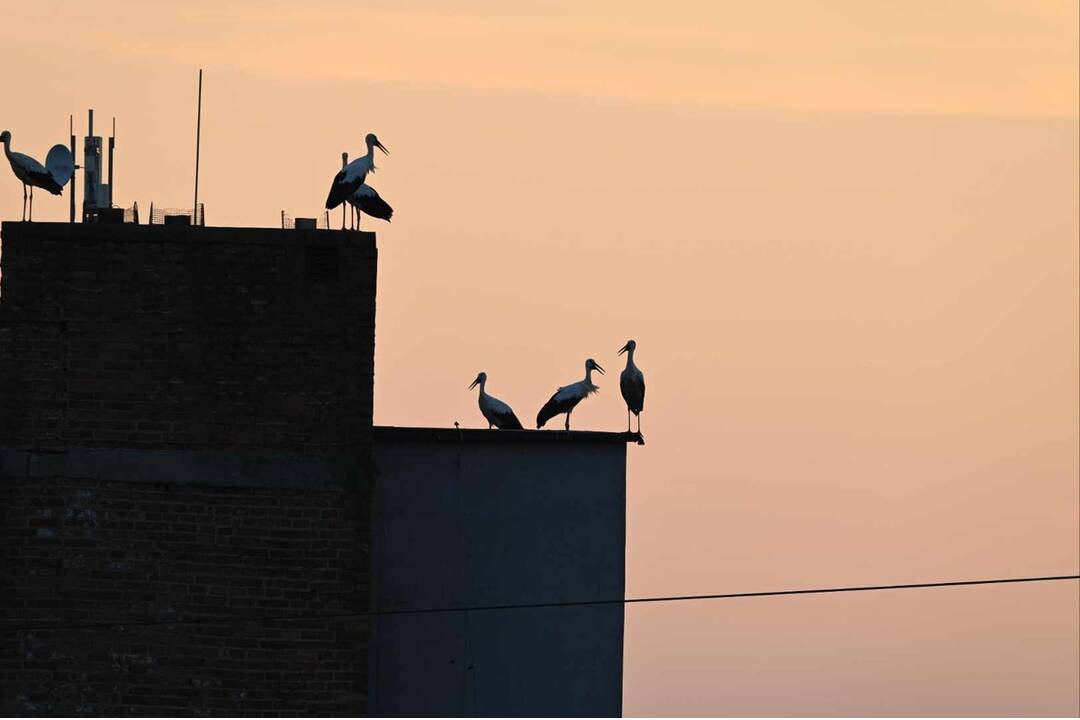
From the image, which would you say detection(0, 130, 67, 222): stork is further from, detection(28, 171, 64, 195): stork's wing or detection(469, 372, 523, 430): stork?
detection(469, 372, 523, 430): stork

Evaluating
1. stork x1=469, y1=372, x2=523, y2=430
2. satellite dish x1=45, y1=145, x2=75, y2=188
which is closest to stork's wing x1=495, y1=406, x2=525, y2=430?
stork x1=469, y1=372, x2=523, y2=430

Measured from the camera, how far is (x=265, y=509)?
24.0 metres

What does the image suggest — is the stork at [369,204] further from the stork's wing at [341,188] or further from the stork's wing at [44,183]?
the stork's wing at [44,183]

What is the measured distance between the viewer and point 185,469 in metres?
24.1

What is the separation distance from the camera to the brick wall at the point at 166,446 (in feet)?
78.6

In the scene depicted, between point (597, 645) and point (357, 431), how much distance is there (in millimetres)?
4423

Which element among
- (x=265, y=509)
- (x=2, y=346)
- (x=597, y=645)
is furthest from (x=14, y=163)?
(x=597, y=645)

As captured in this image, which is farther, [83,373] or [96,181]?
[96,181]

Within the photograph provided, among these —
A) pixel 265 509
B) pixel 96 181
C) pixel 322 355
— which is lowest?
pixel 265 509

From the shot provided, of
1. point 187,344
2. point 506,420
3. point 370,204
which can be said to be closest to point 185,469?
point 187,344

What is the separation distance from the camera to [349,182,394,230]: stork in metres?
26.4

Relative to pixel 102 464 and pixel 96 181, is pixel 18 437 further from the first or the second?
pixel 96 181

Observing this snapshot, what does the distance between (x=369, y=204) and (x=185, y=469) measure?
393 cm

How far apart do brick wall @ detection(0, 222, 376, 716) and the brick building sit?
2 cm
